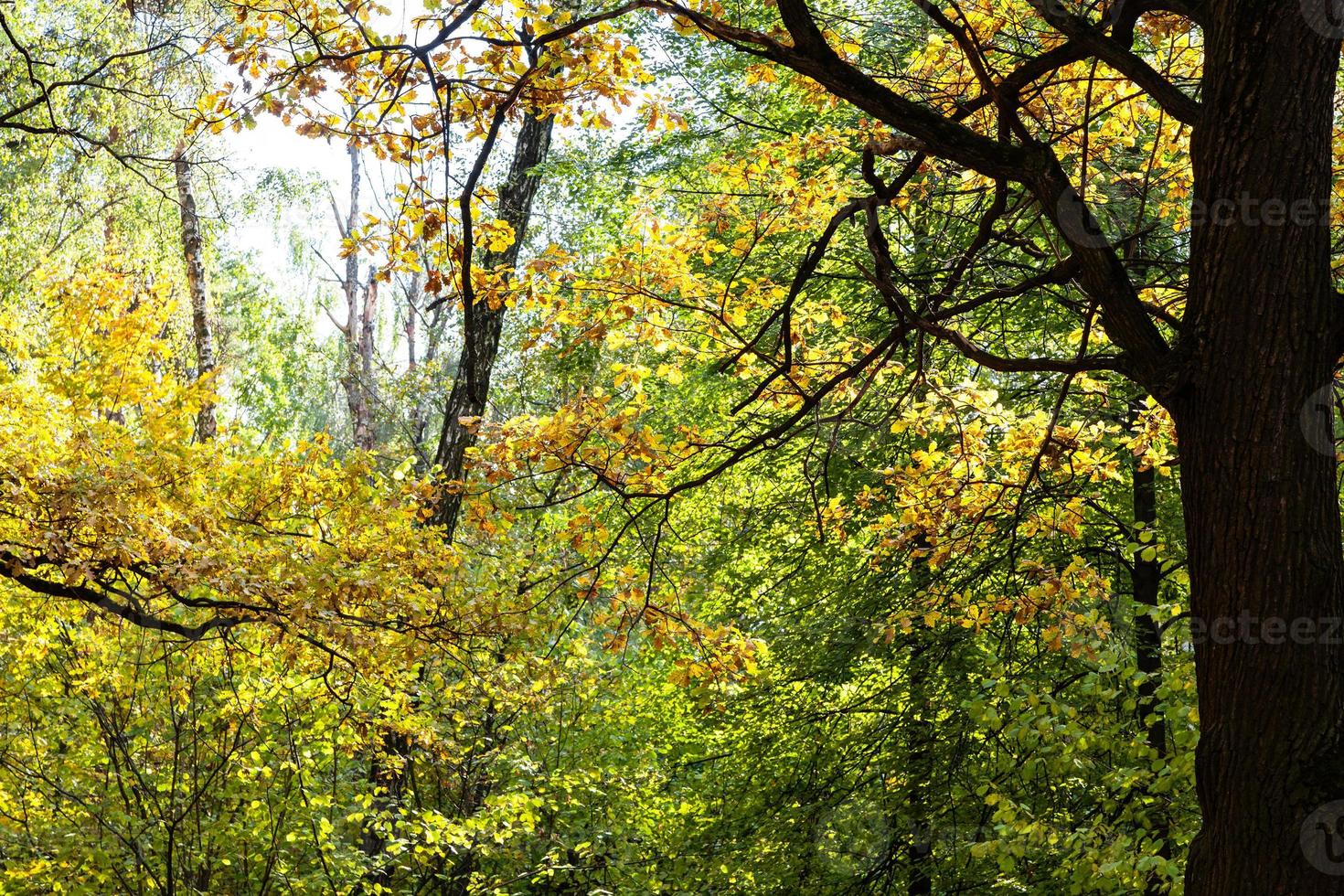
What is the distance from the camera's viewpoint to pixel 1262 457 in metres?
2.18

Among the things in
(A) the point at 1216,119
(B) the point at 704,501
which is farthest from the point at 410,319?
(A) the point at 1216,119

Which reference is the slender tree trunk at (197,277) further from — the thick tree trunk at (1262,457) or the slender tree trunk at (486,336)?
the thick tree trunk at (1262,457)

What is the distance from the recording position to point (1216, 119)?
229cm

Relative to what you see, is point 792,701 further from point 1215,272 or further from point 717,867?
point 1215,272

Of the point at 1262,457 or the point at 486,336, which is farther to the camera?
the point at 486,336

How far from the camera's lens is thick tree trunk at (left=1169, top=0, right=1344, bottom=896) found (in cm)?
211

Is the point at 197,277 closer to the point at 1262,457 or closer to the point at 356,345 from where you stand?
the point at 356,345

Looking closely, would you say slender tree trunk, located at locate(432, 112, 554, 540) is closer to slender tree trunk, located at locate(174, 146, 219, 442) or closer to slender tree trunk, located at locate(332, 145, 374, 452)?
slender tree trunk, located at locate(332, 145, 374, 452)

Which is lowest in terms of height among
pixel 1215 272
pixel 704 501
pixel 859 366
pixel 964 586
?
pixel 1215 272

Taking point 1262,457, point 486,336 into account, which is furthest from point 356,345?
point 1262,457

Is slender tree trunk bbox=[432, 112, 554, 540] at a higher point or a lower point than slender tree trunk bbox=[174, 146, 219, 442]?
lower

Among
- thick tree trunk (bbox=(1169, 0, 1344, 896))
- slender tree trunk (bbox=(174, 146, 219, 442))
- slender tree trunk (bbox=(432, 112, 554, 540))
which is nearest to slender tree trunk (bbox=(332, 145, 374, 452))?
slender tree trunk (bbox=(174, 146, 219, 442))

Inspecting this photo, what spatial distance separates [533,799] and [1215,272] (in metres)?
5.75

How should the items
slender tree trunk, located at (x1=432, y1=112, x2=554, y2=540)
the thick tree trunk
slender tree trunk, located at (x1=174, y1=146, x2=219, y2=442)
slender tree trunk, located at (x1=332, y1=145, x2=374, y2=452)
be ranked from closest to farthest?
the thick tree trunk < slender tree trunk, located at (x1=432, y1=112, x2=554, y2=540) < slender tree trunk, located at (x1=174, y1=146, x2=219, y2=442) < slender tree trunk, located at (x1=332, y1=145, x2=374, y2=452)
